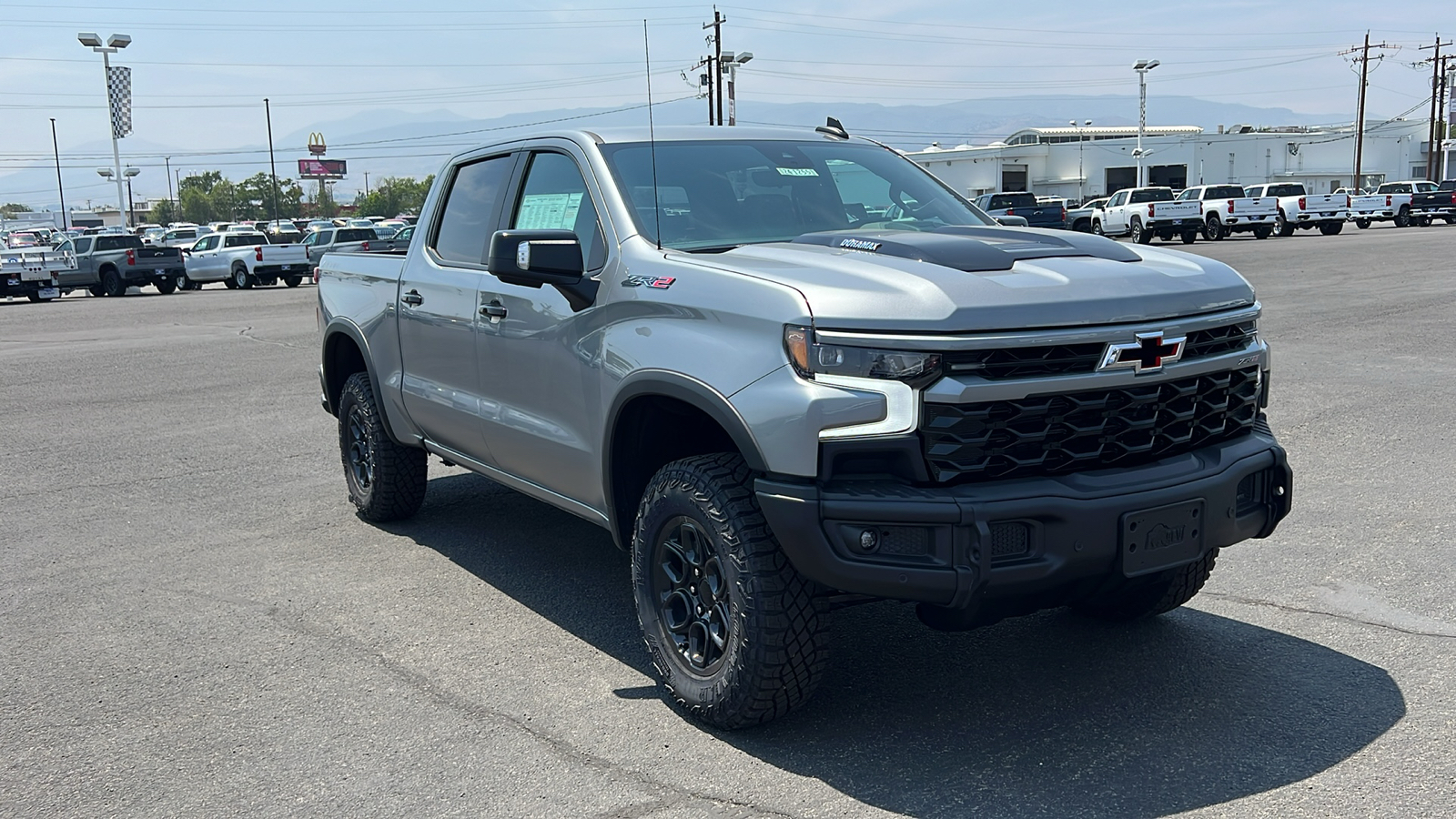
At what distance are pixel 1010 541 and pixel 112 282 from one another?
34.4 m

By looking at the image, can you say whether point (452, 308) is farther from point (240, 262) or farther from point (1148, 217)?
point (1148, 217)

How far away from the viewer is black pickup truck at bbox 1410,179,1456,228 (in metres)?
43.3

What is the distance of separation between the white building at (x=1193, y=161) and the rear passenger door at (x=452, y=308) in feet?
266

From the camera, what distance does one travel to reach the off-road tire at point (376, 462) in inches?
259

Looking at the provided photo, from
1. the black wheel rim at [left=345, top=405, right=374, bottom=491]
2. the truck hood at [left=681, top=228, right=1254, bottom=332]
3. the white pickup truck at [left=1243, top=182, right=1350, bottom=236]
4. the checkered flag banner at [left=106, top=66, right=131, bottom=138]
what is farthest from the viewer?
the checkered flag banner at [left=106, top=66, right=131, bottom=138]

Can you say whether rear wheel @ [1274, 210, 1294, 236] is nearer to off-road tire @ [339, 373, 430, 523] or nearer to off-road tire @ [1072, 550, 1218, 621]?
off-road tire @ [339, 373, 430, 523]

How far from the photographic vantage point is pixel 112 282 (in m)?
33.2

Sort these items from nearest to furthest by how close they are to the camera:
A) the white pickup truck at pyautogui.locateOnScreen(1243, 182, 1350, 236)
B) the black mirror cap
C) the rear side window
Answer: the black mirror cap
the rear side window
the white pickup truck at pyautogui.locateOnScreen(1243, 182, 1350, 236)

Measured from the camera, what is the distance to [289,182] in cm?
14138

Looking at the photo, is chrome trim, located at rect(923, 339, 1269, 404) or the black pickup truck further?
the black pickup truck

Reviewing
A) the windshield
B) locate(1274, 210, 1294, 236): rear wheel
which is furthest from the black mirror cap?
locate(1274, 210, 1294, 236): rear wheel

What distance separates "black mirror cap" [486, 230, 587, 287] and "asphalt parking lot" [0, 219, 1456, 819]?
143cm

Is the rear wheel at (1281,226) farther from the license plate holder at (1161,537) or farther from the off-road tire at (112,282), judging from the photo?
the license plate holder at (1161,537)

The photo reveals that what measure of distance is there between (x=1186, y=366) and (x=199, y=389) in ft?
35.4
